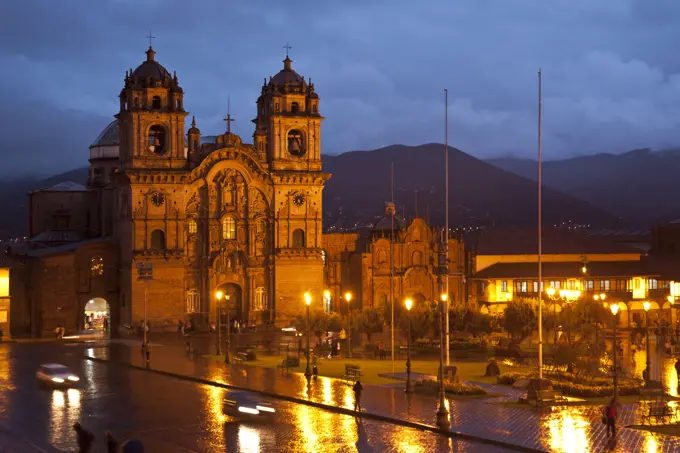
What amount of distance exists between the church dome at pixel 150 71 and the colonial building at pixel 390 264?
805 inches

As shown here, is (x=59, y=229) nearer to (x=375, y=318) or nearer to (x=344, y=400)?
(x=375, y=318)

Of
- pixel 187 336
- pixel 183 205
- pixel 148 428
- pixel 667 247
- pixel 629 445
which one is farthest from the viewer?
pixel 667 247

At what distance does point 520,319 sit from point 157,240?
29.9 metres

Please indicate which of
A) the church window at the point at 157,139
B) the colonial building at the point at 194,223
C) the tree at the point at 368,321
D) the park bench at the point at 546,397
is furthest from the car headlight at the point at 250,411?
the church window at the point at 157,139

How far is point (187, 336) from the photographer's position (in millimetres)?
73938

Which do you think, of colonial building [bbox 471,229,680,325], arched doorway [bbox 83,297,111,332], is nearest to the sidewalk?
arched doorway [bbox 83,297,111,332]

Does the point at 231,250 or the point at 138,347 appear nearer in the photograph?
the point at 138,347

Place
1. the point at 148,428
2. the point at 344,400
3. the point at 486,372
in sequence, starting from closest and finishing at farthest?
the point at 148,428
the point at 344,400
the point at 486,372

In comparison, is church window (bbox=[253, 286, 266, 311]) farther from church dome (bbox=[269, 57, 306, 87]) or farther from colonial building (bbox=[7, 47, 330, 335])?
church dome (bbox=[269, 57, 306, 87])

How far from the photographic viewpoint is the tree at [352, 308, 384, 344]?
6844 cm

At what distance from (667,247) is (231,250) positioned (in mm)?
48876

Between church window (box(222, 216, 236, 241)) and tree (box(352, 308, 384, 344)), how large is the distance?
16.5 meters

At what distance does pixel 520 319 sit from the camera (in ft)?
215

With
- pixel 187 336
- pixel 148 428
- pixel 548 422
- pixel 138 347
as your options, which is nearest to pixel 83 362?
pixel 138 347
